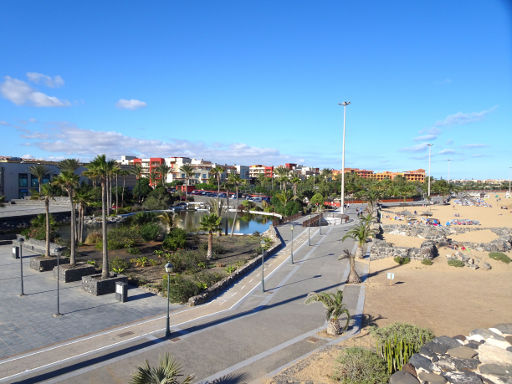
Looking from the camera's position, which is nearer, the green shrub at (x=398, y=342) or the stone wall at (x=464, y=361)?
the stone wall at (x=464, y=361)

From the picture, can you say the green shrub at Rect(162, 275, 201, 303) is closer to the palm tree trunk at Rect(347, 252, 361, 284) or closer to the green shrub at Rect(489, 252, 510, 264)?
the palm tree trunk at Rect(347, 252, 361, 284)

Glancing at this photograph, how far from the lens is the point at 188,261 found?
26.9 meters

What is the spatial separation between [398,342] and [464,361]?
2.08 metres

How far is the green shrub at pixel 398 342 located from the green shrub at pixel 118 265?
18117 millimetres

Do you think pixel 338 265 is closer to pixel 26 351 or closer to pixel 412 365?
pixel 412 365

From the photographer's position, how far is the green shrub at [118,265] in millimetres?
24283

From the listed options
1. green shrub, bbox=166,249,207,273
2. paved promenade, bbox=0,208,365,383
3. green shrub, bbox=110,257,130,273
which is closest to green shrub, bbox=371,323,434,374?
paved promenade, bbox=0,208,365,383

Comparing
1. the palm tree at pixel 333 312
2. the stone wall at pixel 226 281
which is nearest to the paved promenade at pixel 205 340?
the stone wall at pixel 226 281

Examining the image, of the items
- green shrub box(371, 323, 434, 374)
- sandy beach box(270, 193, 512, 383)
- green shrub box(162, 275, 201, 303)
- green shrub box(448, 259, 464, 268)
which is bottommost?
sandy beach box(270, 193, 512, 383)

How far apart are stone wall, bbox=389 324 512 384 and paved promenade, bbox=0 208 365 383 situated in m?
4.12

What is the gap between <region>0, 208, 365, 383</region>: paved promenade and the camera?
11398 mm

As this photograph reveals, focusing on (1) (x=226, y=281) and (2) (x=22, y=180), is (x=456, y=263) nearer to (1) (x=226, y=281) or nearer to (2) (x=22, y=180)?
(1) (x=226, y=281)

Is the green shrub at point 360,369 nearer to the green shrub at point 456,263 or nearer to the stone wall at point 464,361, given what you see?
the stone wall at point 464,361

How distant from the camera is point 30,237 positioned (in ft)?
111
